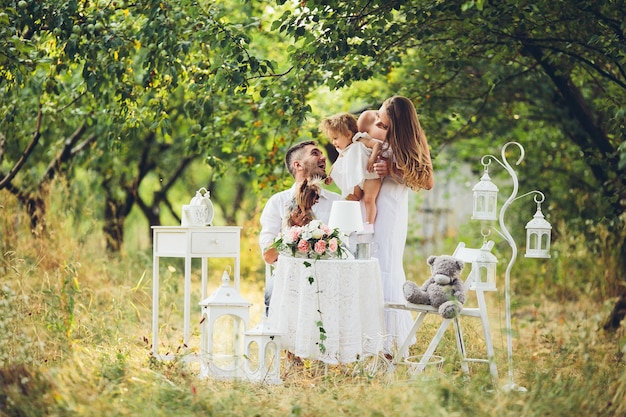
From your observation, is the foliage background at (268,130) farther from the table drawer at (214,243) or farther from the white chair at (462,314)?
the table drawer at (214,243)

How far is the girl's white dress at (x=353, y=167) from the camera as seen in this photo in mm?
6211

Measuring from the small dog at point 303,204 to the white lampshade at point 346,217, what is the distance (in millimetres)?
465

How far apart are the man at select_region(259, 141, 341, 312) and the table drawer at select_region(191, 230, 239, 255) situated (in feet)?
0.84

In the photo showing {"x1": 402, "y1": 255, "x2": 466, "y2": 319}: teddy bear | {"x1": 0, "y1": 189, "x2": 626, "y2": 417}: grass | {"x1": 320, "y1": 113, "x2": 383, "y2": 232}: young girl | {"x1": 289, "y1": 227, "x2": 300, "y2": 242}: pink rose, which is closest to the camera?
{"x1": 0, "y1": 189, "x2": 626, "y2": 417}: grass

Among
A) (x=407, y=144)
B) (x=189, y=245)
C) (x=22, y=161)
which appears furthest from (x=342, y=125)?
(x=22, y=161)

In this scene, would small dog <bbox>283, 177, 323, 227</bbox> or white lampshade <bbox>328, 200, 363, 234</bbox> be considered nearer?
white lampshade <bbox>328, 200, 363, 234</bbox>

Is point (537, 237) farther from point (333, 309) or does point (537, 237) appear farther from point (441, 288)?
point (333, 309)

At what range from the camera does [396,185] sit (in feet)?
20.7

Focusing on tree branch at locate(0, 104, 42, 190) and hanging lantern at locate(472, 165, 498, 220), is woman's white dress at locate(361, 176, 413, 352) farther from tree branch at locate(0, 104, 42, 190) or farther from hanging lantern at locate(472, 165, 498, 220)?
tree branch at locate(0, 104, 42, 190)


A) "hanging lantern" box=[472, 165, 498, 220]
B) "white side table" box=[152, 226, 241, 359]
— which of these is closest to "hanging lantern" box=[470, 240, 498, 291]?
"hanging lantern" box=[472, 165, 498, 220]

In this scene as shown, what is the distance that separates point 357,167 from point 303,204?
46 cm

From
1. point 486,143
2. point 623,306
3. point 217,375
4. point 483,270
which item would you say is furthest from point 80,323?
point 486,143

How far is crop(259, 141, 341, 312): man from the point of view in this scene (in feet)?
20.9

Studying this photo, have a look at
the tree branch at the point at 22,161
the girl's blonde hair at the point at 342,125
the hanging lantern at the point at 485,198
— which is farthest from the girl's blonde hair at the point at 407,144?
the tree branch at the point at 22,161
